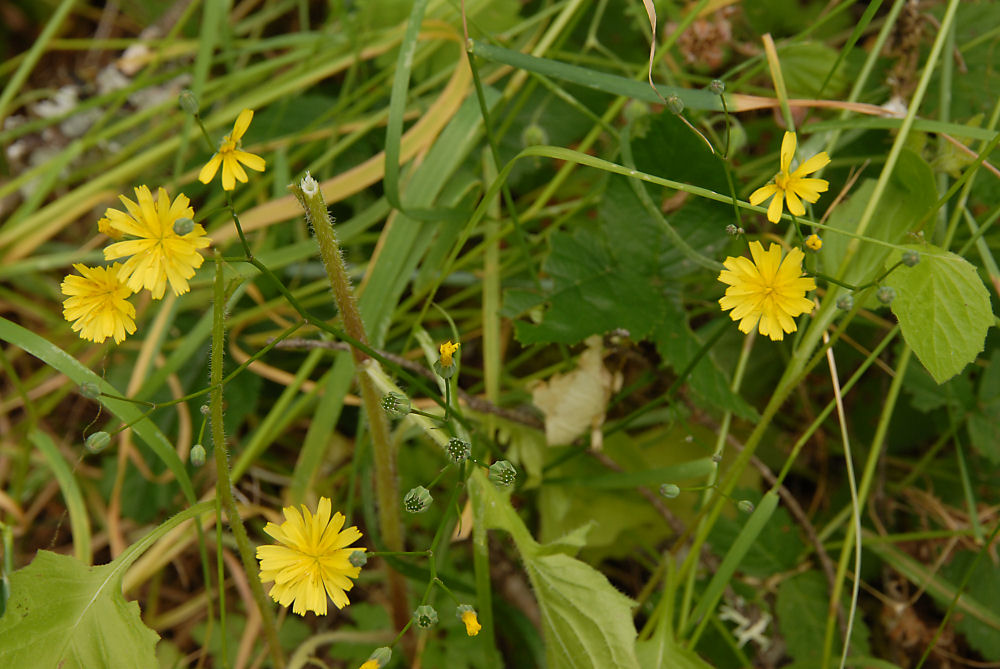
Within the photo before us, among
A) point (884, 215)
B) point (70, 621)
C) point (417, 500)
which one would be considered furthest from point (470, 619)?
point (884, 215)

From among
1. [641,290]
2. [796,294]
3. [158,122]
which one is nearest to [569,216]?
[641,290]

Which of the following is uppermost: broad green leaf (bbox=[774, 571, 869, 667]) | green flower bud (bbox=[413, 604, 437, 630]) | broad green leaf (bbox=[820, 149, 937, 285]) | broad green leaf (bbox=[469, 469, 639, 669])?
broad green leaf (bbox=[820, 149, 937, 285])

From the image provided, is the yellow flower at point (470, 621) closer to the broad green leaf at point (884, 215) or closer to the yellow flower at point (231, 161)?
the yellow flower at point (231, 161)

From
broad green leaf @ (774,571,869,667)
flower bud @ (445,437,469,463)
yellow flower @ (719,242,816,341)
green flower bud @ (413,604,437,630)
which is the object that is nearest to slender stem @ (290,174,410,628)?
flower bud @ (445,437,469,463)

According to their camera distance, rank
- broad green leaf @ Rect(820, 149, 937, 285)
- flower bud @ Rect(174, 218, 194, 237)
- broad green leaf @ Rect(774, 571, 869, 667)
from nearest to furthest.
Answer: flower bud @ Rect(174, 218, 194, 237)
broad green leaf @ Rect(820, 149, 937, 285)
broad green leaf @ Rect(774, 571, 869, 667)

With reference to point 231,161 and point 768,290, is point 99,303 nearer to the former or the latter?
point 231,161

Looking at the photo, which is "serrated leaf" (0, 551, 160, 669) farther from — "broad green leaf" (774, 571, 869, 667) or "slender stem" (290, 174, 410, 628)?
"broad green leaf" (774, 571, 869, 667)
